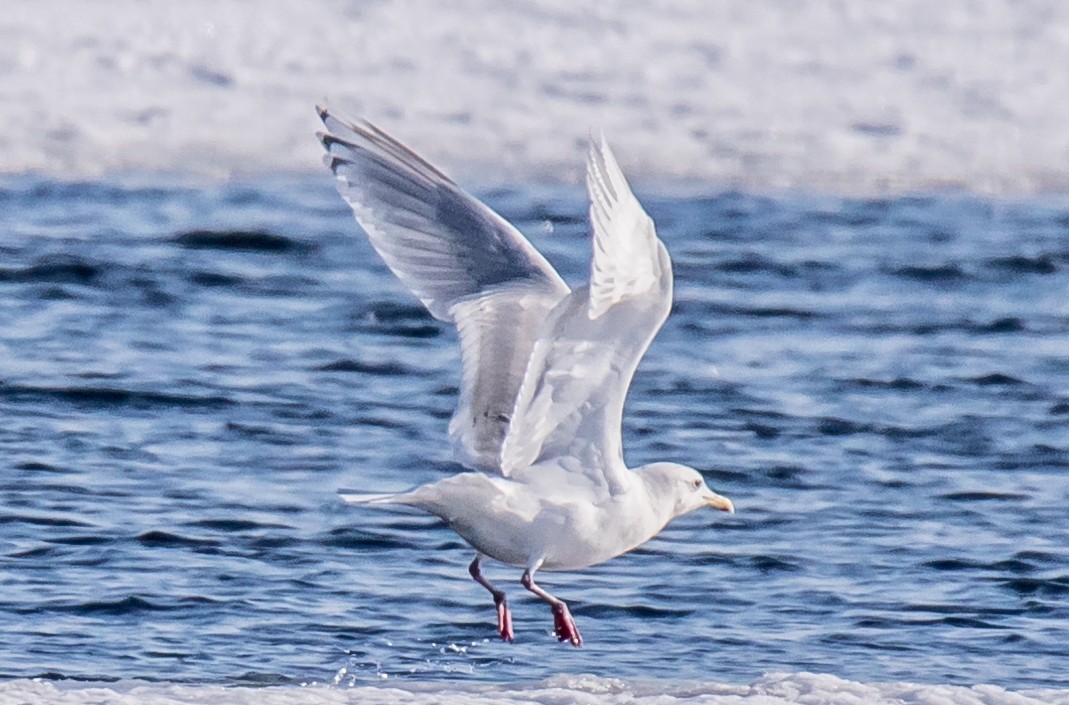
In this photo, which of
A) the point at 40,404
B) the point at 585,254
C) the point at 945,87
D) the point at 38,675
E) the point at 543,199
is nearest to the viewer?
the point at 38,675

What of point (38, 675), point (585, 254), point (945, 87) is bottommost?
point (38, 675)

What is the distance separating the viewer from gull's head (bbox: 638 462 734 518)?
5689 mm

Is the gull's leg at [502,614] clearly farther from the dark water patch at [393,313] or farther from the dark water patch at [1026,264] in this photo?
the dark water patch at [1026,264]

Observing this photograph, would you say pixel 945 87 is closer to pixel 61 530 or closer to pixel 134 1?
pixel 134 1

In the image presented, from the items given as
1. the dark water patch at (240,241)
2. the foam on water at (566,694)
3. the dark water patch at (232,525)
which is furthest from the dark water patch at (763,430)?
the dark water patch at (240,241)

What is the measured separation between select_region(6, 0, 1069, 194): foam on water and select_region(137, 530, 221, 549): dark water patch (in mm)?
5471

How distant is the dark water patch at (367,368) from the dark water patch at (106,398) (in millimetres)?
728

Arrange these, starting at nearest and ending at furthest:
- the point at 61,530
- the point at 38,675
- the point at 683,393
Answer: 1. the point at 38,675
2. the point at 61,530
3. the point at 683,393

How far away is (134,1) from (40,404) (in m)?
5.73

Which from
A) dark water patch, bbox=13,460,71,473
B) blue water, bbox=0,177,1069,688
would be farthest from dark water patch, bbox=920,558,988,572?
dark water patch, bbox=13,460,71,473

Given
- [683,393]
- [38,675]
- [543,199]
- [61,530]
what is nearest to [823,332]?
[683,393]

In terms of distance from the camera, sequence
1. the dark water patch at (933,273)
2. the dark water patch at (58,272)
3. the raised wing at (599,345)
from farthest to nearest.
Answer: the dark water patch at (933,273) → the dark water patch at (58,272) → the raised wing at (599,345)

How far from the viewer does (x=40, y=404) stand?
844cm

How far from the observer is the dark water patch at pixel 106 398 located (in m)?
8.48
